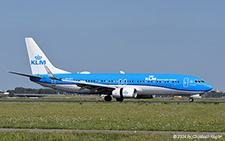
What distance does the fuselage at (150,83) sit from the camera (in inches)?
2306

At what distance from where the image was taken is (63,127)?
22.5 metres

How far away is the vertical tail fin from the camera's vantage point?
66756 millimetres

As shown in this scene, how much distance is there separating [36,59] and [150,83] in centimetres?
2022

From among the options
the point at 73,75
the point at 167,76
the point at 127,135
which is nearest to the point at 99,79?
the point at 73,75

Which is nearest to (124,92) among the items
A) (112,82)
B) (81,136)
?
(112,82)

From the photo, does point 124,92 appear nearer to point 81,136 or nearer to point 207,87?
point 207,87

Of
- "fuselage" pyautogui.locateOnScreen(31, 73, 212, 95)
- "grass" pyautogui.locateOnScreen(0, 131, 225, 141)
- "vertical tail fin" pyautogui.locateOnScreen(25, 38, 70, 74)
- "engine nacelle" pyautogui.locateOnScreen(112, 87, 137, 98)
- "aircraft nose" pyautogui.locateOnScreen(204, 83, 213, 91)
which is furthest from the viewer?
"vertical tail fin" pyautogui.locateOnScreen(25, 38, 70, 74)

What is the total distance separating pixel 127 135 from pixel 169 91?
41335mm

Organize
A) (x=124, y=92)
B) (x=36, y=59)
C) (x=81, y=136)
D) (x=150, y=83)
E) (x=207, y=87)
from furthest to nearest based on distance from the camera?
(x=36, y=59) → (x=150, y=83) → (x=207, y=87) → (x=124, y=92) → (x=81, y=136)

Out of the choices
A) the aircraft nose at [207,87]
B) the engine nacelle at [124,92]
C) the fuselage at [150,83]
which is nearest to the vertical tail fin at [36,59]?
the fuselage at [150,83]

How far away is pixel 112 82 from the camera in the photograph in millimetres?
61938

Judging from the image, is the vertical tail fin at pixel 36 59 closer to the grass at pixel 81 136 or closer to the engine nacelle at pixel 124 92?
the engine nacelle at pixel 124 92

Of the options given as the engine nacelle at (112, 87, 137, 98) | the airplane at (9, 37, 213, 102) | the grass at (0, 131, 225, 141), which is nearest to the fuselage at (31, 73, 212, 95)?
the airplane at (9, 37, 213, 102)

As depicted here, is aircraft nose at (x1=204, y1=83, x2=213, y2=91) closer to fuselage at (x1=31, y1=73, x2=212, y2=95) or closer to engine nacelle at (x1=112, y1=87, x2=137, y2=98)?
fuselage at (x1=31, y1=73, x2=212, y2=95)
